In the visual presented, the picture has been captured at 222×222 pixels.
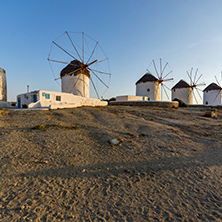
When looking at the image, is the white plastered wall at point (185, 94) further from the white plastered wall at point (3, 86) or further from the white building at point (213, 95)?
the white plastered wall at point (3, 86)

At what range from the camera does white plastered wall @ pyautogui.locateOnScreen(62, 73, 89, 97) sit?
2047cm

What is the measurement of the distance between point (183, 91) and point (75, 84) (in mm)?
26557

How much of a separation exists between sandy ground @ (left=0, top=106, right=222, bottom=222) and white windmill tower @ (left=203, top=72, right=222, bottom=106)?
33717 mm

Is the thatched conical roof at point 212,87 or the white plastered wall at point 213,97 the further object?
the thatched conical roof at point 212,87

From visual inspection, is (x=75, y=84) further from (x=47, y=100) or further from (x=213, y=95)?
(x=213, y=95)

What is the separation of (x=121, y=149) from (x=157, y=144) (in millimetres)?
1617

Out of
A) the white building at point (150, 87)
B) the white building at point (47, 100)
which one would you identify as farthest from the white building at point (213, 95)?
the white building at point (47, 100)

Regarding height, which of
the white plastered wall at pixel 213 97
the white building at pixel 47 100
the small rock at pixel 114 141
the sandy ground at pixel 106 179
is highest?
the white plastered wall at pixel 213 97

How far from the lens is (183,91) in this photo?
110 ft

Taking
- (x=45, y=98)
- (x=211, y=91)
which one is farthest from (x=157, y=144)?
(x=211, y=91)

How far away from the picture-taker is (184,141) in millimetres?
6086

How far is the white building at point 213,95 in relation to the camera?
32.4m

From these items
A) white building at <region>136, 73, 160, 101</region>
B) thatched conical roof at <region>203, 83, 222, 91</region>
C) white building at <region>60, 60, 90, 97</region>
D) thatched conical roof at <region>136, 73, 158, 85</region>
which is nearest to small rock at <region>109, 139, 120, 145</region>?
white building at <region>60, 60, 90, 97</region>

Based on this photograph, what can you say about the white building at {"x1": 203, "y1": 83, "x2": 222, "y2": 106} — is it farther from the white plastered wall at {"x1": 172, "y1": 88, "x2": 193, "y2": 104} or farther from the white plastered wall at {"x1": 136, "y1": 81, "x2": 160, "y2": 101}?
the white plastered wall at {"x1": 136, "y1": 81, "x2": 160, "y2": 101}
